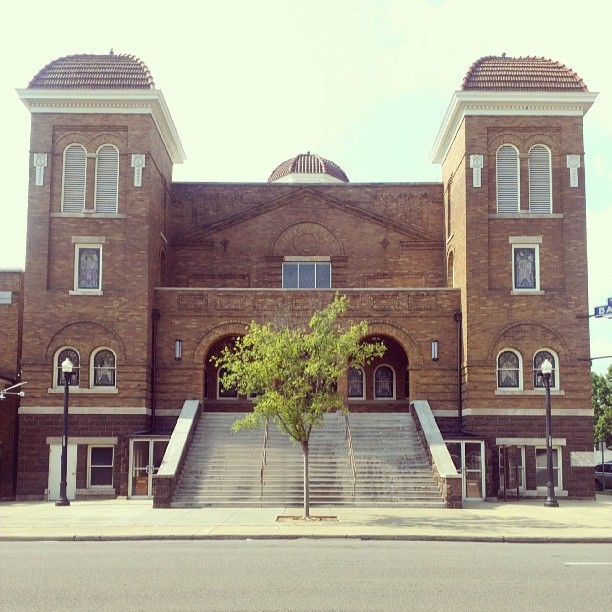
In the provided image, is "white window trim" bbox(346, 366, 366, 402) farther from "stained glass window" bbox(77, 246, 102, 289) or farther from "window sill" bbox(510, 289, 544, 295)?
"stained glass window" bbox(77, 246, 102, 289)

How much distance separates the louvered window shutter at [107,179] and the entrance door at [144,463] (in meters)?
7.78

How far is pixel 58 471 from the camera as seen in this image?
1174 inches

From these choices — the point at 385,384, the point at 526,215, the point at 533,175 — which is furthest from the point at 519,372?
the point at 533,175

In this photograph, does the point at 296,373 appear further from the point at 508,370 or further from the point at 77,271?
the point at 77,271

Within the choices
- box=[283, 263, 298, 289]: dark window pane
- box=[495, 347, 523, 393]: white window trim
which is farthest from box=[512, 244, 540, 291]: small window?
box=[283, 263, 298, 289]: dark window pane

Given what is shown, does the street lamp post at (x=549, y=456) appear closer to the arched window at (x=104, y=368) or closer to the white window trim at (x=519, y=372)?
the white window trim at (x=519, y=372)

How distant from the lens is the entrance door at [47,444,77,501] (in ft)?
97.3

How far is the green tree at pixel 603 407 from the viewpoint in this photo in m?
55.1

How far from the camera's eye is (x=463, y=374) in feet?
102

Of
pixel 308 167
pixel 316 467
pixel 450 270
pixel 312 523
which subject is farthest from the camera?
pixel 308 167

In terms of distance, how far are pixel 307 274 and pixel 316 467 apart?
10.4 meters

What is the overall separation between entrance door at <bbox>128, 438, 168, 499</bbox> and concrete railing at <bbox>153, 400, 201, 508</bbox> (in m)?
0.77

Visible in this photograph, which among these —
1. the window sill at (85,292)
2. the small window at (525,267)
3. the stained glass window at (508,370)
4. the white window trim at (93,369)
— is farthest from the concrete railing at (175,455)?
the small window at (525,267)

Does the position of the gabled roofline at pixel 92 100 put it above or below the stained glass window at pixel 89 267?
above
